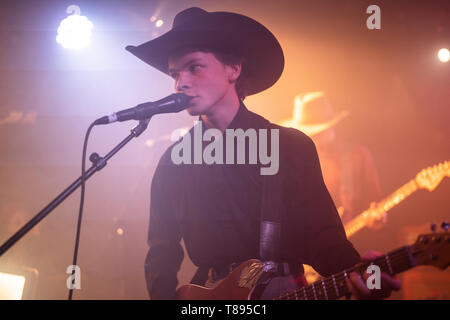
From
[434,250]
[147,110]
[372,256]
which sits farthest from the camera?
[147,110]

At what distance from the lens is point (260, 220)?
203 cm

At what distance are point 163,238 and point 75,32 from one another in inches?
66.9

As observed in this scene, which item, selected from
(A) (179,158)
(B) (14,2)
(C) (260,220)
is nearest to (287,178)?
(C) (260,220)

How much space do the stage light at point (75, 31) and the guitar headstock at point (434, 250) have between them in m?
2.54

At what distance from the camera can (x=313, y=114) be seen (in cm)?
243

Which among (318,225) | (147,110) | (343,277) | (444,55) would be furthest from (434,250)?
(444,55)

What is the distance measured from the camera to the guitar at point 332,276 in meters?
1.31

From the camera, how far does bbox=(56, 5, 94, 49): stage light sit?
2809mm

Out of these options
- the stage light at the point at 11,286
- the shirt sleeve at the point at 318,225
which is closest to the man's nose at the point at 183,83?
the shirt sleeve at the point at 318,225

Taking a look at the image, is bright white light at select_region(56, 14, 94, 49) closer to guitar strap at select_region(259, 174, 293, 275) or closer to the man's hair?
the man's hair

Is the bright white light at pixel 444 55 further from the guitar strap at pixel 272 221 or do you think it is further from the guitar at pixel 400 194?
the guitar strap at pixel 272 221

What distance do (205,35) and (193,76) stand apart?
11.0 inches

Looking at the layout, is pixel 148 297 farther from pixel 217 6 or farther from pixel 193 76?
pixel 217 6

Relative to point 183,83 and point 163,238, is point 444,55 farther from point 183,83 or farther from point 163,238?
point 163,238
